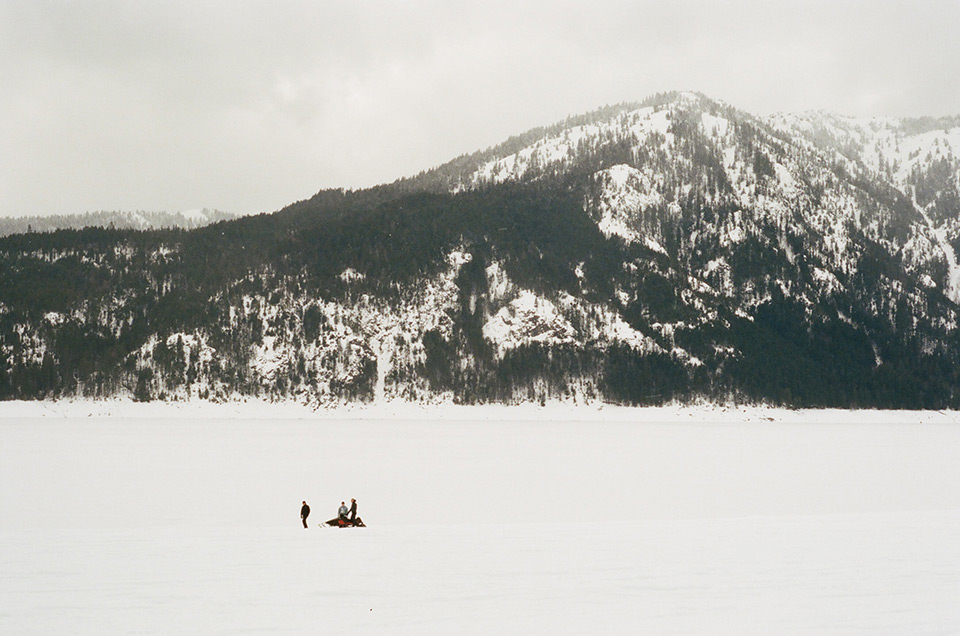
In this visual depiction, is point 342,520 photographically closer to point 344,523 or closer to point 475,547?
point 344,523

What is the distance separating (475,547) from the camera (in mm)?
20156

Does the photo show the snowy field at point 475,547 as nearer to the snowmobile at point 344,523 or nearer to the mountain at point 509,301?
the snowmobile at point 344,523

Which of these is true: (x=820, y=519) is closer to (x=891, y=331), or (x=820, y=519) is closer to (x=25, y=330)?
(x=25, y=330)

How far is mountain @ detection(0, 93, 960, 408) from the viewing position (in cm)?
13475

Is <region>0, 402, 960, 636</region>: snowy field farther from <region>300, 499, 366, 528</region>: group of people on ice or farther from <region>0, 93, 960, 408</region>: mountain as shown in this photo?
<region>0, 93, 960, 408</region>: mountain

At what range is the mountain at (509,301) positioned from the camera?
134750mm

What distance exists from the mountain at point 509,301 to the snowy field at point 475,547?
90.0 m

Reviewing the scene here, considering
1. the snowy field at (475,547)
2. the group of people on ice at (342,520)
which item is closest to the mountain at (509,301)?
the snowy field at (475,547)

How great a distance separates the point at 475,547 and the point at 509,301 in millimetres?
130048

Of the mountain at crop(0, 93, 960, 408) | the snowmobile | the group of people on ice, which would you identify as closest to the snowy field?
the group of people on ice

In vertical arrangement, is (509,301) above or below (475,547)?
above

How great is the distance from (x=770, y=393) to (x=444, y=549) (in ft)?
451

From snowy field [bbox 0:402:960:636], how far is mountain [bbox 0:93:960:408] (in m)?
A: 90.0

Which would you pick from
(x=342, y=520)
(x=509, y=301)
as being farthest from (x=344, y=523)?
(x=509, y=301)
